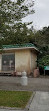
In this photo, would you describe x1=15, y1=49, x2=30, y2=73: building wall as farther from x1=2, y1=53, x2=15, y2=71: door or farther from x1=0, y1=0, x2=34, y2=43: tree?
x1=0, y1=0, x2=34, y2=43: tree

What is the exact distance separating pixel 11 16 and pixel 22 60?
9321 millimetres

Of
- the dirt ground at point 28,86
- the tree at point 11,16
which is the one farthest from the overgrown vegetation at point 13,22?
the dirt ground at point 28,86

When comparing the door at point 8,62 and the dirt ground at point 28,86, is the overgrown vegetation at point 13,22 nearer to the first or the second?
the dirt ground at point 28,86

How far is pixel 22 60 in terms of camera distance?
16.3 metres

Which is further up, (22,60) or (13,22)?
(13,22)

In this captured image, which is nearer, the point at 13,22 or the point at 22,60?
the point at 13,22

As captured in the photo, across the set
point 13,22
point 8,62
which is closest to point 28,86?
point 13,22

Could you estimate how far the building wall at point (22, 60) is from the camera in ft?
52.9

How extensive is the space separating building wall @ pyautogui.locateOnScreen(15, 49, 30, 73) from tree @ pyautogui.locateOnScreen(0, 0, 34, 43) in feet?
28.4

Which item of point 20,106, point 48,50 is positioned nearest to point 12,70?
point 48,50

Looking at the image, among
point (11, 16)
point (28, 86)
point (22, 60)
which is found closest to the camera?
point (11, 16)

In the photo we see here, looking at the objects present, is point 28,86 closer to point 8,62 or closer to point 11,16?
point 11,16

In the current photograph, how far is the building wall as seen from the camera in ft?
→ 52.9

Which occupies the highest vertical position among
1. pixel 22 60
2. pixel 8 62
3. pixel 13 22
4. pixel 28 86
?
pixel 13 22
